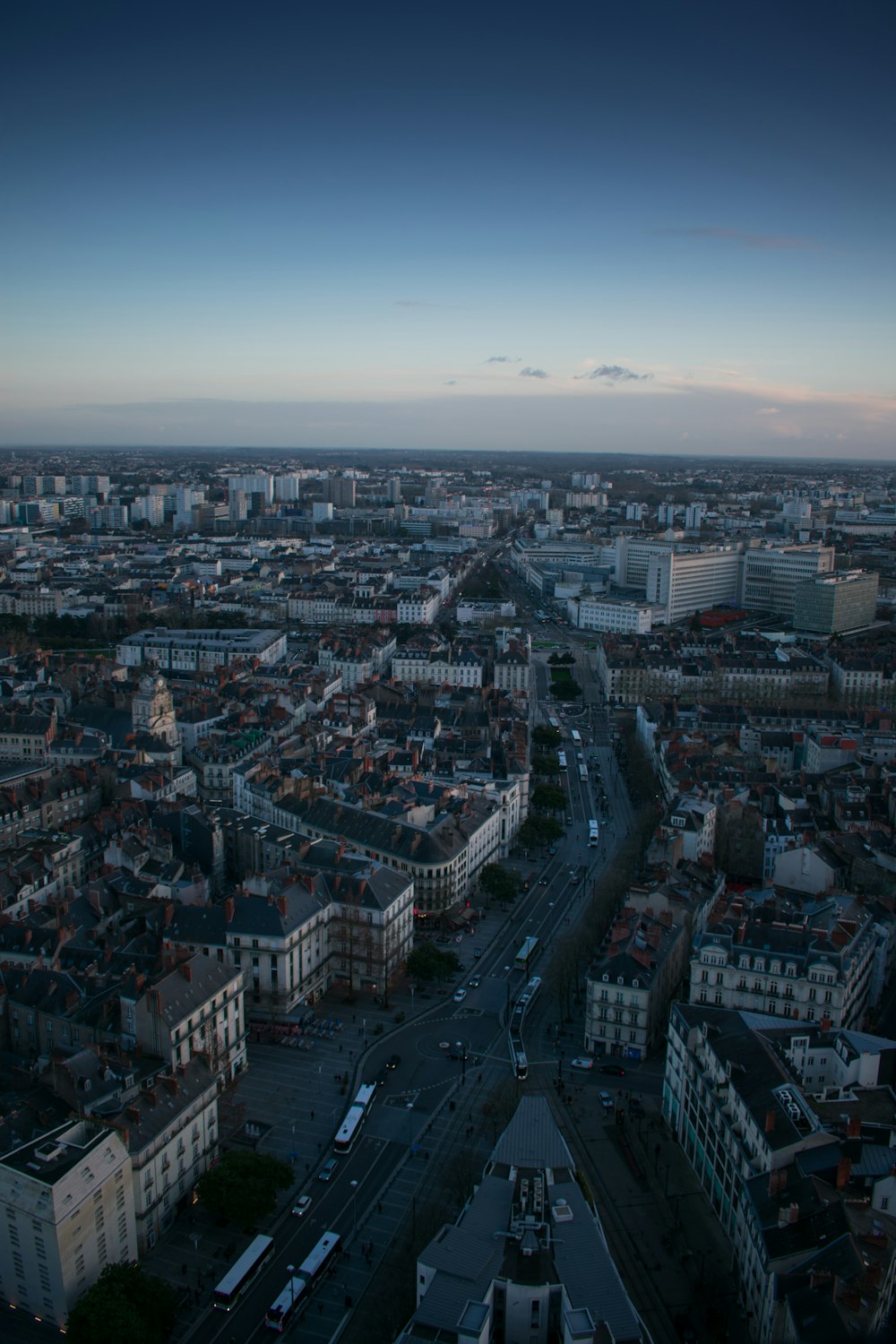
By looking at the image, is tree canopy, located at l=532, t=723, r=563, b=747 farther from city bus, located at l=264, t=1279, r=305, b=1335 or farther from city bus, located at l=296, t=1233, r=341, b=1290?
city bus, located at l=264, t=1279, r=305, b=1335

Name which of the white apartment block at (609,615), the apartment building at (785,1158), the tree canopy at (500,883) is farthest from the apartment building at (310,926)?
the white apartment block at (609,615)

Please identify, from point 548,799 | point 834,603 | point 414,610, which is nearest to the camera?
point 548,799

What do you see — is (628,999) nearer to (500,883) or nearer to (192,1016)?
(500,883)

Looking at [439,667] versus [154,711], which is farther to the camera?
[439,667]

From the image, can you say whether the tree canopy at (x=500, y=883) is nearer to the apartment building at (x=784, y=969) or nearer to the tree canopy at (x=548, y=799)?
the tree canopy at (x=548, y=799)

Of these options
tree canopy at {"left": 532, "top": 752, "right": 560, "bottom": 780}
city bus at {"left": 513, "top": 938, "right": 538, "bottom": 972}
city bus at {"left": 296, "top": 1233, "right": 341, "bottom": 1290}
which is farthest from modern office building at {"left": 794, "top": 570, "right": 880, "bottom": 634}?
city bus at {"left": 296, "top": 1233, "right": 341, "bottom": 1290}

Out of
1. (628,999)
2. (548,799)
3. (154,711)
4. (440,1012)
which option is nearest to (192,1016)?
(440,1012)
